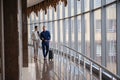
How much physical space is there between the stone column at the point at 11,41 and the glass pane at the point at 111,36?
3.17 metres

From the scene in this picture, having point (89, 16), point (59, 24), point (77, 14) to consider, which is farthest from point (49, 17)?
point (89, 16)

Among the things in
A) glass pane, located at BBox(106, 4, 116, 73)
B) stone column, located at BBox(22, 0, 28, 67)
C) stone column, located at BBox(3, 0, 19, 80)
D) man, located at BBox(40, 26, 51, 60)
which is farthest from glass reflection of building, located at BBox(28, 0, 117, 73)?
stone column, located at BBox(3, 0, 19, 80)

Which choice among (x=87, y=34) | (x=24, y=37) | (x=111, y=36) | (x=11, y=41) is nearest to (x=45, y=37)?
(x=87, y=34)

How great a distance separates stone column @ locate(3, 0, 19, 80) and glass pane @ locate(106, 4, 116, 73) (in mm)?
3174

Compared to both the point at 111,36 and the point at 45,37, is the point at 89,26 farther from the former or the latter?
the point at 111,36

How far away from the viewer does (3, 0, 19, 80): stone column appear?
632cm

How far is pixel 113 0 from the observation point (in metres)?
7.85

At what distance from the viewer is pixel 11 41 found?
6332mm

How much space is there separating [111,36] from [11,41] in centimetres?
352

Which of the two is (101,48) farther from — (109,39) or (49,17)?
(49,17)

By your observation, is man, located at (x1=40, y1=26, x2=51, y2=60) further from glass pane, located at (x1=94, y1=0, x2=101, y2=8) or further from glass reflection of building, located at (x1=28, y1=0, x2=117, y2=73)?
glass pane, located at (x1=94, y1=0, x2=101, y2=8)

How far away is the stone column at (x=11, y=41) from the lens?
6.32m

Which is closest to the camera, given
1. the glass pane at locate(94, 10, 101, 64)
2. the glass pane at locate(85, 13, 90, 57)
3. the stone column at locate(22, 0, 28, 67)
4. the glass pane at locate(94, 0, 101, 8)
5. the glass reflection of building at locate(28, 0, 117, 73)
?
the glass reflection of building at locate(28, 0, 117, 73)

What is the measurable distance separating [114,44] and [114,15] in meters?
0.83
